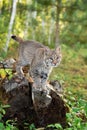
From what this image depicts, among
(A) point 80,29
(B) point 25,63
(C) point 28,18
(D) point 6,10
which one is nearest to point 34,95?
(B) point 25,63

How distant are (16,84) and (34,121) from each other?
0.87m

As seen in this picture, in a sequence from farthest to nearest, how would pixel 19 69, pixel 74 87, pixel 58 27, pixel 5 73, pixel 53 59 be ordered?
pixel 58 27
pixel 74 87
pixel 19 69
pixel 53 59
pixel 5 73

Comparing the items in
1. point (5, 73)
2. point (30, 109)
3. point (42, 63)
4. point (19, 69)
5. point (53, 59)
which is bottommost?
point (30, 109)

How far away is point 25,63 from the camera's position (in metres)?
10.5

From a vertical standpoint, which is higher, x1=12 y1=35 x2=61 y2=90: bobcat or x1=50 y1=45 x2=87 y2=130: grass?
x1=12 y1=35 x2=61 y2=90: bobcat

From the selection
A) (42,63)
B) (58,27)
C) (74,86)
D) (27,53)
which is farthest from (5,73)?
(58,27)

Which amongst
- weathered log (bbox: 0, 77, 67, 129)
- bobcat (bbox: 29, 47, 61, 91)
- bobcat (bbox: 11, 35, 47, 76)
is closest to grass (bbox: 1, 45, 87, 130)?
weathered log (bbox: 0, 77, 67, 129)

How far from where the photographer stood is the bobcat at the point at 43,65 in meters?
9.54

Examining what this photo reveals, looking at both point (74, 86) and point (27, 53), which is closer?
point (27, 53)

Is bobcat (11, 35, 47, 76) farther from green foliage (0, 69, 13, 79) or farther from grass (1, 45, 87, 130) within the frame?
grass (1, 45, 87, 130)

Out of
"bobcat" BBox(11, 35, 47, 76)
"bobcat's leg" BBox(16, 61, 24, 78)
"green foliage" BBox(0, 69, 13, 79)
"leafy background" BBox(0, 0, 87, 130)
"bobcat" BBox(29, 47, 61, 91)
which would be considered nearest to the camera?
"green foliage" BBox(0, 69, 13, 79)

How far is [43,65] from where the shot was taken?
378 inches

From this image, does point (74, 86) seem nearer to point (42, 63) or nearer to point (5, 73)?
point (42, 63)

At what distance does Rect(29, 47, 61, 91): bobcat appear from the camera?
9.54 metres
